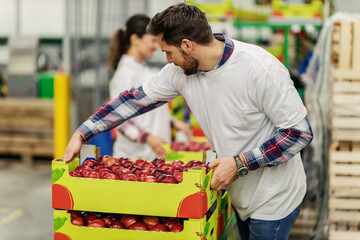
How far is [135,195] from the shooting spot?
2215mm

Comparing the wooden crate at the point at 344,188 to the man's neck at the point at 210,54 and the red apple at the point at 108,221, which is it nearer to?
the man's neck at the point at 210,54

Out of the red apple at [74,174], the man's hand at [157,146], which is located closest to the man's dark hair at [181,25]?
the red apple at [74,174]

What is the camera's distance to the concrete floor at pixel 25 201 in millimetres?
5398

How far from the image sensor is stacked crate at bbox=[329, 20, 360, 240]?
4239 mm

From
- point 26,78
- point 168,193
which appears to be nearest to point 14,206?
point 26,78

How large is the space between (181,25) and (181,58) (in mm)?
153

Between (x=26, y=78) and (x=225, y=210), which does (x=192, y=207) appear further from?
(x=26, y=78)

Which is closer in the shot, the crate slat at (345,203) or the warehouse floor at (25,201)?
the crate slat at (345,203)

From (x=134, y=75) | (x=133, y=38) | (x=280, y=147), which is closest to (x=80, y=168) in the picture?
(x=280, y=147)

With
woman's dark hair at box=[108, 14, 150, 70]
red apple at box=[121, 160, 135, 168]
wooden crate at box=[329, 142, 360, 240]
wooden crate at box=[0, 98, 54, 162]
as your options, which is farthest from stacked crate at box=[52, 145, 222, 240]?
wooden crate at box=[0, 98, 54, 162]

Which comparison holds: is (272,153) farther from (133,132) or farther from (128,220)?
(133,132)

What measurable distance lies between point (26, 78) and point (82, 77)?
1798 millimetres

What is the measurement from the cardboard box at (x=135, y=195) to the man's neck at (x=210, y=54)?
0.47 meters

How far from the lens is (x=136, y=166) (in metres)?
2.48
